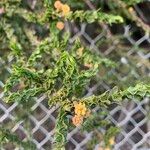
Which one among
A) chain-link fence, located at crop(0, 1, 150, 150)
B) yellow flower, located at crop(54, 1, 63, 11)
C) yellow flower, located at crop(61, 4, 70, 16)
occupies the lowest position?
chain-link fence, located at crop(0, 1, 150, 150)

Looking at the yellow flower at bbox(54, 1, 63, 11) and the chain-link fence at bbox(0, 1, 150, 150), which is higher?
the yellow flower at bbox(54, 1, 63, 11)

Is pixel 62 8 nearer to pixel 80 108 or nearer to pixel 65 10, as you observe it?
pixel 65 10

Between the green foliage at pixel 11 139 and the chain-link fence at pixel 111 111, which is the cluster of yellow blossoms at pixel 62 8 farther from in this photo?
the green foliage at pixel 11 139

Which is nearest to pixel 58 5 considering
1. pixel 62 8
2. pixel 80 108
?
pixel 62 8

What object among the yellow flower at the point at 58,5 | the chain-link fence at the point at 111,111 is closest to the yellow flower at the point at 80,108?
the chain-link fence at the point at 111,111

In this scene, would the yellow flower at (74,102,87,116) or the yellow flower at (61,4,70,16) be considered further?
the yellow flower at (61,4,70,16)

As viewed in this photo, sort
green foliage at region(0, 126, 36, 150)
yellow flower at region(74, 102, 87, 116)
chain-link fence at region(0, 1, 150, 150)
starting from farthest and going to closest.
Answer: chain-link fence at region(0, 1, 150, 150), green foliage at region(0, 126, 36, 150), yellow flower at region(74, 102, 87, 116)

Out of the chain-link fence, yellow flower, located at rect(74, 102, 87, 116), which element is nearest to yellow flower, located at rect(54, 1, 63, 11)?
the chain-link fence

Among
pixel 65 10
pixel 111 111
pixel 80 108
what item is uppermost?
pixel 65 10

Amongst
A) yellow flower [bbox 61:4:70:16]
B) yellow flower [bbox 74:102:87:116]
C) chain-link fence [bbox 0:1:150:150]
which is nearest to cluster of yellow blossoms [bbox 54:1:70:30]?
yellow flower [bbox 61:4:70:16]

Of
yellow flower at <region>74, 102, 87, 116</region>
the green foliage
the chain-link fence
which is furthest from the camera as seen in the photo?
the chain-link fence

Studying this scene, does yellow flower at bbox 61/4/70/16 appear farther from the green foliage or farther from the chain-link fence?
the green foliage

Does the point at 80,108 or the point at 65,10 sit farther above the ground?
the point at 65,10
